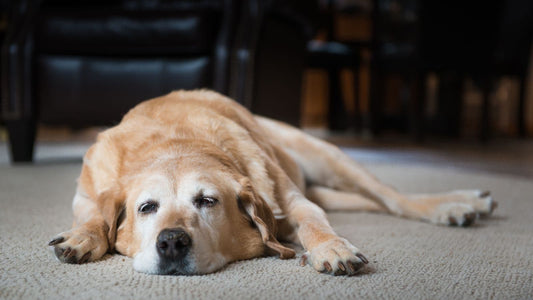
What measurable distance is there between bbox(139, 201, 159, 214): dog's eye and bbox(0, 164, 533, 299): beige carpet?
0.43 feet

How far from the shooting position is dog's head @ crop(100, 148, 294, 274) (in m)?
1.08

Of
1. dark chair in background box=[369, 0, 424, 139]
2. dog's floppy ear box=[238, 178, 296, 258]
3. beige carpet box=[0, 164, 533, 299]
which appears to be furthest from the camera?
dark chair in background box=[369, 0, 424, 139]

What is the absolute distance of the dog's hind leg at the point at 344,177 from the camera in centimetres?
178

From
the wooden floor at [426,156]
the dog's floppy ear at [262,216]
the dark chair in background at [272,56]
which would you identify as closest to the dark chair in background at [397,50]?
the wooden floor at [426,156]

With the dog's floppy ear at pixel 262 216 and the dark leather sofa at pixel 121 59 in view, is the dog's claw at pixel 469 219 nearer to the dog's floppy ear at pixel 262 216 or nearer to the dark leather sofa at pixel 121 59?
the dog's floppy ear at pixel 262 216

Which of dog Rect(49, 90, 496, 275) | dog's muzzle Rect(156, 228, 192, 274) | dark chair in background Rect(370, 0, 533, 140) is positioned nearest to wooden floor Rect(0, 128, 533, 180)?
dark chair in background Rect(370, 0, 533, 140)

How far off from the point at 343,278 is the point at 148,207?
470mm

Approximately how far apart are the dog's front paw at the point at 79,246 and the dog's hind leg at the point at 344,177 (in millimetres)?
845

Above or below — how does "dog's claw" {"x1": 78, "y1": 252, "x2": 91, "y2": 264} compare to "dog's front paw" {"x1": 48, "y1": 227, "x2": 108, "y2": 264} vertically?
below

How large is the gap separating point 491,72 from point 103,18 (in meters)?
4.03

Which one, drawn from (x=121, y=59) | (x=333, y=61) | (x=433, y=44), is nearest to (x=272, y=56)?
(x=121, y=59)

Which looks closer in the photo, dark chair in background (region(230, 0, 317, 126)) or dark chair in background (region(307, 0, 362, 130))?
dark chair in background (region(230, 0, 317, 126))

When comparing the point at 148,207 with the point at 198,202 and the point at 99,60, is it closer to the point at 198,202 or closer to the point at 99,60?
the point at 198,202

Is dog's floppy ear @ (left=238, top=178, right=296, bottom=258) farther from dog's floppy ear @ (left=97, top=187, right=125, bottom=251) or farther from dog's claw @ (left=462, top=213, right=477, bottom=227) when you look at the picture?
dog's claw @ (left=462, top=213, right=477, bottom=227)
